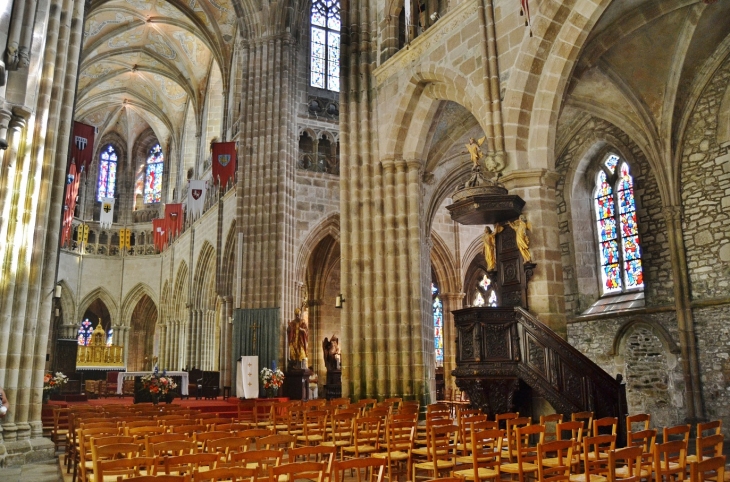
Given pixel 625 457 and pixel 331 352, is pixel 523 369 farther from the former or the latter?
pixel 331 352

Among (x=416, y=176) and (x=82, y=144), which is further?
(x=82, y=144)

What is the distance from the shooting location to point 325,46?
25.9m

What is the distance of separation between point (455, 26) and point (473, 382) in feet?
25.8

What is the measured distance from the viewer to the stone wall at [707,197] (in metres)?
14.7

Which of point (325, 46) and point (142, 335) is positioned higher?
point (325, 46)

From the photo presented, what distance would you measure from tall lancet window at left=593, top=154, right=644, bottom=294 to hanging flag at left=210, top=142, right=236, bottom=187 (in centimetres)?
1286

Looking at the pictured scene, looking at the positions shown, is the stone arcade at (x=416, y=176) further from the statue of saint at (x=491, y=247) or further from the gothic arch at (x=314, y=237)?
the statue of saint at (x=491, y=247)

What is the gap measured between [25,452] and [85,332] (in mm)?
31837

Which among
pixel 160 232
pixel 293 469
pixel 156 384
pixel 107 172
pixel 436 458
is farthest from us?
pixel 107 172

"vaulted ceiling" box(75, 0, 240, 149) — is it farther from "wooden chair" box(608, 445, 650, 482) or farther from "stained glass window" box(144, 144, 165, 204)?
"wooden chair" box(608, 445, 650, 482)

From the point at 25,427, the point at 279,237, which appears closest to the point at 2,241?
the point at 25,427

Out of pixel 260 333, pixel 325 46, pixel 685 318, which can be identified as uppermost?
pixel 325 46

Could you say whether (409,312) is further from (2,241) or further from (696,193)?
(2,241)

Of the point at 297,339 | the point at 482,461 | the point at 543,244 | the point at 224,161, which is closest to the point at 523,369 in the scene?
the point at 543,244
